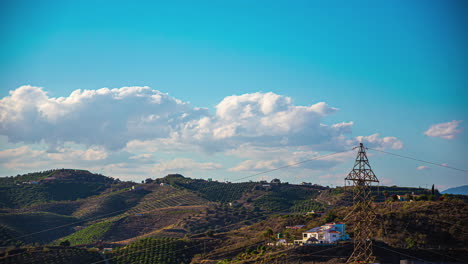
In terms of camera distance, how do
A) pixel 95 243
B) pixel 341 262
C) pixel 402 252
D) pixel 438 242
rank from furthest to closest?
pixel 95 243 < pixel 438 242 < pixel 402 252 < pixel 341 262

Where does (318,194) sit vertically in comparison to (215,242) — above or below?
above

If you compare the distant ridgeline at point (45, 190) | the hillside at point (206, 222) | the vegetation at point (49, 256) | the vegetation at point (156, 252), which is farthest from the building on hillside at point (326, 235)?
the distant ridgeline at point (45, 190)

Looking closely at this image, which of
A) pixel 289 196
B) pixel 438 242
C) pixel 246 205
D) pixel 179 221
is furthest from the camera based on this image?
pixel 289 196

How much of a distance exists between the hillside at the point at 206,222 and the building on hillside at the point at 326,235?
4190mm

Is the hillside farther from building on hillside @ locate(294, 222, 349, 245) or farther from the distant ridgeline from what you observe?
building on hillside @ locate(294, 222, 349, 245)

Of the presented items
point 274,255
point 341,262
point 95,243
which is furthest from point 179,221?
point 341,262

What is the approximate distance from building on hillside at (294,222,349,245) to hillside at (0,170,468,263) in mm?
4190

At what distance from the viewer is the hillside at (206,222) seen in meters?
78.9

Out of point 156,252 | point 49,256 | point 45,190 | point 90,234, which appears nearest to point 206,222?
point 90,234

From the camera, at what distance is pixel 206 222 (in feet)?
401

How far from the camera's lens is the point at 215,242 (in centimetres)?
9138

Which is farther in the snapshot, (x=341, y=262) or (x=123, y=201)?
(x=123, y=201)

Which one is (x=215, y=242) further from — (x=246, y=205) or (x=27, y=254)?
(x=246, y=205)

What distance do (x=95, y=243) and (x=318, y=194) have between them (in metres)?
90.1
